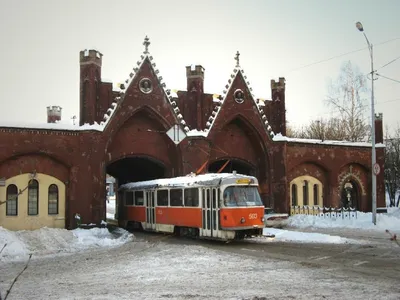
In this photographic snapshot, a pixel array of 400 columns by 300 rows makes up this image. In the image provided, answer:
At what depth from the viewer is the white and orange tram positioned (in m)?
20.0

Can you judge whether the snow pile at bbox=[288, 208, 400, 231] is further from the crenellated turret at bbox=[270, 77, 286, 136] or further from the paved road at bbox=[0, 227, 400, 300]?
the paved road at bbox=[0, 227, 400, 300]

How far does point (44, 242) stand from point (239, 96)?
17.5m

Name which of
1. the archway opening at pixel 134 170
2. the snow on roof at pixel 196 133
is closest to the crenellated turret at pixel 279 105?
the snow on roof at pixel 196 133

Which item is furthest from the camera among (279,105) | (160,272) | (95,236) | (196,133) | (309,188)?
(309,188)

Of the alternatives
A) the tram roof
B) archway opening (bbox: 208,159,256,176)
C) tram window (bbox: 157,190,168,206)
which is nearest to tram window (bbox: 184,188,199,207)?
the tram roof

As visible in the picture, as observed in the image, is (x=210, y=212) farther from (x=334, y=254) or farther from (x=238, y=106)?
(x=238, y=106)

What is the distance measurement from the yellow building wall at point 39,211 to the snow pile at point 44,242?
4.40m

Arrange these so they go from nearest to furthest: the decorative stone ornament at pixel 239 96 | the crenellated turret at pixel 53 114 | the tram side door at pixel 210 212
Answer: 1. the tram side door at pixel 210 212
2. the decorative stone ornament at pixel 239 96
3. the crenellated turret at pixel 53 114

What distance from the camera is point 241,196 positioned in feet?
67.2

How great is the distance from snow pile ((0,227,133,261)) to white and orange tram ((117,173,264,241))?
2255 mm

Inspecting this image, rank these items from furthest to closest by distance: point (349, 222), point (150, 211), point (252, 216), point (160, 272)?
1. point (349, 222)
2. point (150, 211)
3. point (252, 216)
4. point (160, 272)

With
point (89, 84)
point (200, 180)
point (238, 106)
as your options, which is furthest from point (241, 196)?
point (238, 106)

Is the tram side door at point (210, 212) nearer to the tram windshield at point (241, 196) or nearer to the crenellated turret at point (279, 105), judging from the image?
the tram windshield at point (241, 196)

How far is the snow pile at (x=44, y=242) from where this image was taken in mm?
18147
